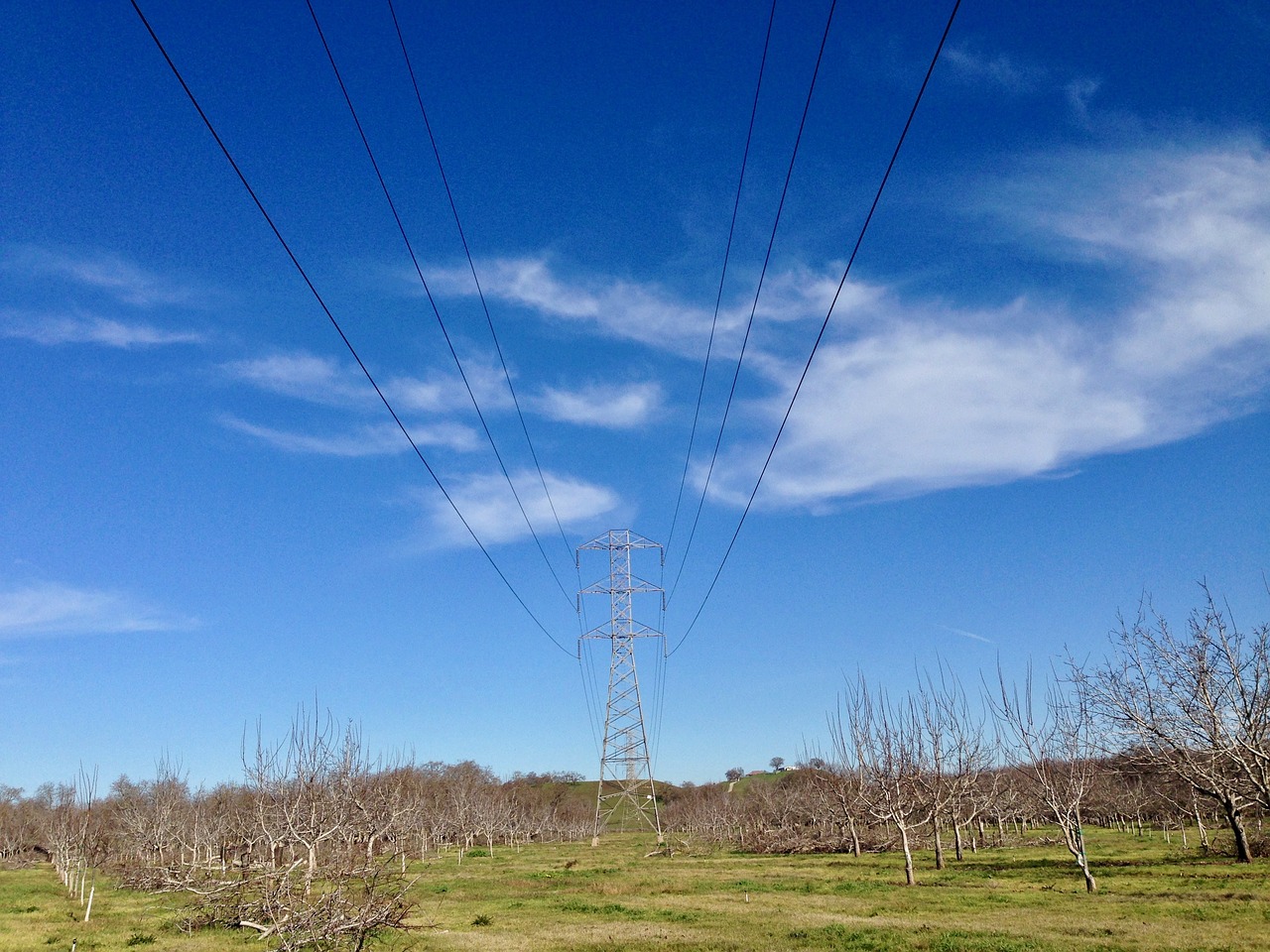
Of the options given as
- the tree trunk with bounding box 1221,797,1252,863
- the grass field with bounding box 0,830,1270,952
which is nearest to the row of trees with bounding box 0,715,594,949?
the grass field with bounding box 0,830,1270,952

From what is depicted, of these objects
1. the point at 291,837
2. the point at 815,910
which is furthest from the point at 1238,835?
the point at 291,837

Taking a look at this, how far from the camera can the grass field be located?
19.8m

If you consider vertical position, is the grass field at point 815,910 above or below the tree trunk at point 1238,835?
below

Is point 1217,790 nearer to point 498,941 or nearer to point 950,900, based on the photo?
point 950,900

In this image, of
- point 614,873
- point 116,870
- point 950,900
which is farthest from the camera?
point 116,870

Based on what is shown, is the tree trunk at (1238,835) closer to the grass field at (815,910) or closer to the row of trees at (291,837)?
the grass field at (815,910)

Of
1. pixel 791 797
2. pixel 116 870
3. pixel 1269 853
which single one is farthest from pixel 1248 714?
pixel 116 870

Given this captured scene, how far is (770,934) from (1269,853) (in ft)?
104

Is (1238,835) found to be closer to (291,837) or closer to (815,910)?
(815,910)

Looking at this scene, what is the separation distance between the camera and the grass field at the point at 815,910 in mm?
19812

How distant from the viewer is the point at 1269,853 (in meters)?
37.8

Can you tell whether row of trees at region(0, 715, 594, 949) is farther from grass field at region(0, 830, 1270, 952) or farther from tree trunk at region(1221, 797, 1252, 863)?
tree trunk at region(1221, 797, 1252, 863)

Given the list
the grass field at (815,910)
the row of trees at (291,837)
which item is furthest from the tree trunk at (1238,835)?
the row of trees at (291,837)

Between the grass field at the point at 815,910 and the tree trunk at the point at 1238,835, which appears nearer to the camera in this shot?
the grass field at the point at 815,910
